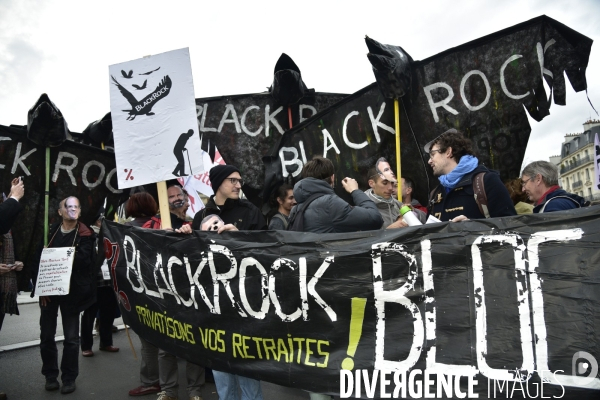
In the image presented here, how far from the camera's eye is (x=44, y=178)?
4973mm

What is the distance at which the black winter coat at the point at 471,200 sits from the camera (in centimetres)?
262

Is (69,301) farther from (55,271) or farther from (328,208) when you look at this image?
(328,208)

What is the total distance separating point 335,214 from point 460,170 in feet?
2.67

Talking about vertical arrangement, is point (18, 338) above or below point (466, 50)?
below

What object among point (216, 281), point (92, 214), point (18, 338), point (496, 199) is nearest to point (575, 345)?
point (496, 199)

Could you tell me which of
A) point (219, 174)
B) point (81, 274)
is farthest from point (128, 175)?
point (219, 174)

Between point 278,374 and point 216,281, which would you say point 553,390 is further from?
point 216,281

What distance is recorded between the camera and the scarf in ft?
9.23

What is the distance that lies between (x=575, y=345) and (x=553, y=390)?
0.75 feet

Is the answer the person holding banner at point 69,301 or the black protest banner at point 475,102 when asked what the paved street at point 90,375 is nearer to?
the person holding banner at point 69,301

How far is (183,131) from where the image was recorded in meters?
4.32

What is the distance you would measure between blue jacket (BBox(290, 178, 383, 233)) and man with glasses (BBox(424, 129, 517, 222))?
45 cm

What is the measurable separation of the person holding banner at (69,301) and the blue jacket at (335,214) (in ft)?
8.69

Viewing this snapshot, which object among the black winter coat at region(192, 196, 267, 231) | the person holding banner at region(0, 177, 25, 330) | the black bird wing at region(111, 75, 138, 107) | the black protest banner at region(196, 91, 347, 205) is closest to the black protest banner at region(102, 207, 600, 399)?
the black winter coat at region(192, 196, 267, 231)
